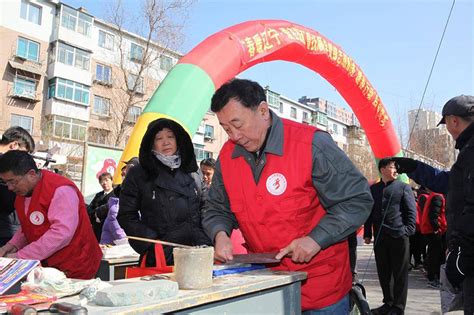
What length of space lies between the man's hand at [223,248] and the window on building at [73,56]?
25097 millimetres

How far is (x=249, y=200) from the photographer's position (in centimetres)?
182

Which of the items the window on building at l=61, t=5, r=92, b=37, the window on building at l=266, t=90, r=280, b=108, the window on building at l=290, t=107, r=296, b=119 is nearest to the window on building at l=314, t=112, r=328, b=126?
the window on building at l=290, t=107, r=296, b=119

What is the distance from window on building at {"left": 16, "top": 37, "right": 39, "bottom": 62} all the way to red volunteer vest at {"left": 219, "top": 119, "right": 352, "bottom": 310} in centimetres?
2436

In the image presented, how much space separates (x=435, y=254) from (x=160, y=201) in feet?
18.8

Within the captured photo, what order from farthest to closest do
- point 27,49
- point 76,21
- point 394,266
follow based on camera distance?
point 76,21
point 27,49
point 394,266

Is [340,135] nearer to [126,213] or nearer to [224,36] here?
[224,36]

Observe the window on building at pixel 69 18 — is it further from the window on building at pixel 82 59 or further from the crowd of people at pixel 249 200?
the crowd of people at pixel 249 200

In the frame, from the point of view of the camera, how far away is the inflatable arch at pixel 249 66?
17.6ft

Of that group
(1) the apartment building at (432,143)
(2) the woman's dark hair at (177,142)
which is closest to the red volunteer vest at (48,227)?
(2) the woman's dark hair at (177,142)

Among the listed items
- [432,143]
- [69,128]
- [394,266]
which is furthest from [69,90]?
[394,266]

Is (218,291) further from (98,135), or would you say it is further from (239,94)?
(98,135)

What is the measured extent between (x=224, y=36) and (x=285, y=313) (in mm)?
5075

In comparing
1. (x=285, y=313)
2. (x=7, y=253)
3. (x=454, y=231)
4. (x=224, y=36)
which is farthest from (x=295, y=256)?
(x=224, y=36)

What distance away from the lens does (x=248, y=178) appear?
1.86 meters
